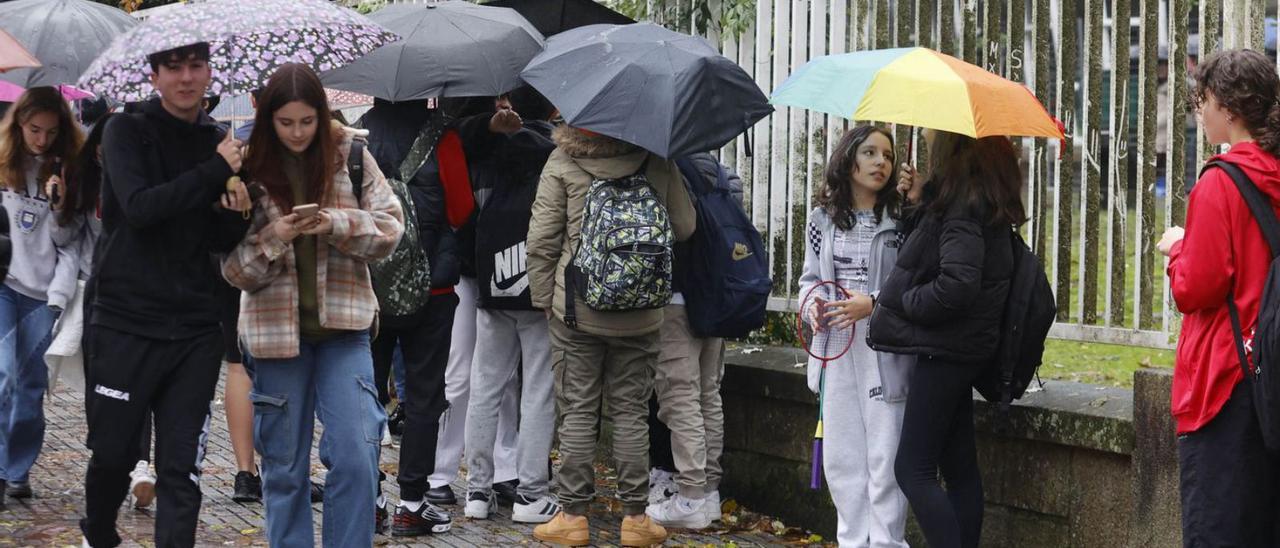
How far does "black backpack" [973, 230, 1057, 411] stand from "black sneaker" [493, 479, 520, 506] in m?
2.63

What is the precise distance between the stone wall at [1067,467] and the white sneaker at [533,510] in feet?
3.66

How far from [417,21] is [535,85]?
713 mm

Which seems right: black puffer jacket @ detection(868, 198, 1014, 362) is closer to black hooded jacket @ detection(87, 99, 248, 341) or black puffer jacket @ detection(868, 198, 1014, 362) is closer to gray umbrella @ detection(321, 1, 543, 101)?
gray umbrella @ detection(321, 1, 543, 101)

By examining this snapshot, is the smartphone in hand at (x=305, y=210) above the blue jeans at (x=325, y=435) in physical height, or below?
above

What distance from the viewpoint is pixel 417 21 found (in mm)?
6918

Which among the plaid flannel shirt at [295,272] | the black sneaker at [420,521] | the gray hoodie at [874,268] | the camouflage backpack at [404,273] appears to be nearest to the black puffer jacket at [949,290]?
the gray hoodie at [874,268]

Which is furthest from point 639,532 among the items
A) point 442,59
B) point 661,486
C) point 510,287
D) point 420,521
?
point 442,59

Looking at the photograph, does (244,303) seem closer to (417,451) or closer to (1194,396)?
(417,451)

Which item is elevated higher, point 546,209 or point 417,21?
point 417,21

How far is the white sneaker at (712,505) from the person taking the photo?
7.27 meters

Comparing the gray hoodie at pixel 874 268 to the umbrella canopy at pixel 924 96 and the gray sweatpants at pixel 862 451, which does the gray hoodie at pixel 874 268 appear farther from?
the umbrella canopy at pixel 924 96

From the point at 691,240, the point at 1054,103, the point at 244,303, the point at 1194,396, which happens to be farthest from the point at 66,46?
the point at 1194,396

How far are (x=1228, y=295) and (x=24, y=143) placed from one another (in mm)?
5250

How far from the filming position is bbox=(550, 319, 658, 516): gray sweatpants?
6.77 metres
